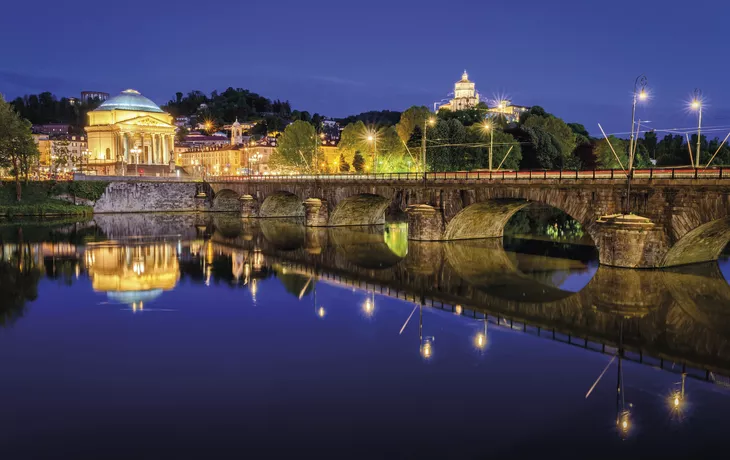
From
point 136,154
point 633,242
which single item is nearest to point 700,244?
point 633,242

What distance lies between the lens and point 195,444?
1451cm

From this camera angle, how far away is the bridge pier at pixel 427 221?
1922 inches

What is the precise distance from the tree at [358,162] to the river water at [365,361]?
64.4 m

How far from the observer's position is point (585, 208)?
36969mm

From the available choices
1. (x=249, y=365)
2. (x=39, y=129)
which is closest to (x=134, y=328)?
(x=249, y=365)

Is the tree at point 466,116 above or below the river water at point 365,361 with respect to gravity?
above

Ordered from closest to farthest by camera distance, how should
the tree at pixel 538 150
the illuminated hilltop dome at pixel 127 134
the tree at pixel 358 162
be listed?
1. the tree at pixel 538 150
2. the tree at pixel 358 162
3. the illuminated hilltop dome at pixel 127 134

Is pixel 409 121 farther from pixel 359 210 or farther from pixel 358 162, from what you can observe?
pixel 359 210

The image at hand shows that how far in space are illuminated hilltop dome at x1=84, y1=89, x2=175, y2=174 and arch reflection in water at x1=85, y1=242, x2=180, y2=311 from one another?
8901cm

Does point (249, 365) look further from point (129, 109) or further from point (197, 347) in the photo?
point (129, 109)

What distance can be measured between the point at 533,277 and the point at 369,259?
12.0m

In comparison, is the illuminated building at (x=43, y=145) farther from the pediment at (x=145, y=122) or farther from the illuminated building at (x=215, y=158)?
the pediment at (x=145, y=122)

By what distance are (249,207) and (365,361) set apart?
62.4m

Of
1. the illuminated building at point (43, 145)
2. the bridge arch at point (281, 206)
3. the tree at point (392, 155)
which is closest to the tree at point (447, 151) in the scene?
the tree at point (392, 155)
